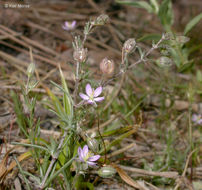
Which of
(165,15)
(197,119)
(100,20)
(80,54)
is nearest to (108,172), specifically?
(80,54)

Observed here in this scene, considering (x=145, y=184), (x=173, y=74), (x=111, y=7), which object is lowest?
(x=145, y=184)

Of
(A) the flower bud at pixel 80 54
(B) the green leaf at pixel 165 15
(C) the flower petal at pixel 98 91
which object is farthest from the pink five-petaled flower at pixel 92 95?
(B) the green leaf at pixel 165 15

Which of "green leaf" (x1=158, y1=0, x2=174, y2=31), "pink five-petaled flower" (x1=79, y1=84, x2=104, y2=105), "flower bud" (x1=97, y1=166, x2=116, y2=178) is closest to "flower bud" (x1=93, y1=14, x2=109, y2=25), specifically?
"pink five-petaled flower" (x1=79, y1=84, x2=104, y2=105)

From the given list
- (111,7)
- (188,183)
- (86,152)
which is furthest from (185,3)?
(86,152)

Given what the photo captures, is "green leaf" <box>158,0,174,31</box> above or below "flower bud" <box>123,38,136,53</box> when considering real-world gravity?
above

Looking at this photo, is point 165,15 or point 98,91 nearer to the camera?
point 98,91

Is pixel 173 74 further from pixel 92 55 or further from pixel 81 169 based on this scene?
pixel 81 169

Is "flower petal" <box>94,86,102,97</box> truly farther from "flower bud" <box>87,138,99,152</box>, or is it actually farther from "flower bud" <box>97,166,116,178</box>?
"flower bud" <box>97,166,116,178</box>

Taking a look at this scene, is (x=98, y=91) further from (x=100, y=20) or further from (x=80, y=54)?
(x=100, y=20)

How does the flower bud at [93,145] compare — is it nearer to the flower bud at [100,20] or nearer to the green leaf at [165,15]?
the flower bud at [100,20]

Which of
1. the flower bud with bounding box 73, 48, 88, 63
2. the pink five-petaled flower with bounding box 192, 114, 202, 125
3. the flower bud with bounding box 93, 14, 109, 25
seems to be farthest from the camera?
the pink five-petaled flower with bounding box 192, 114, 202, 125

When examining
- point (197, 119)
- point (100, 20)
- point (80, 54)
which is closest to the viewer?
point (80, 54)
